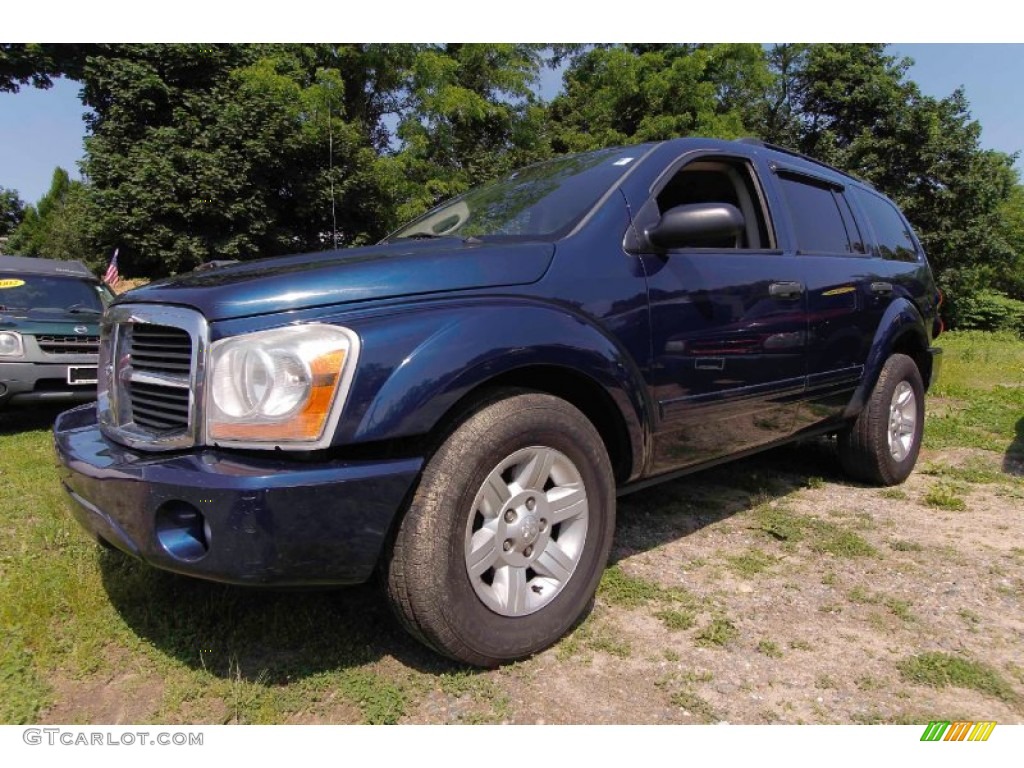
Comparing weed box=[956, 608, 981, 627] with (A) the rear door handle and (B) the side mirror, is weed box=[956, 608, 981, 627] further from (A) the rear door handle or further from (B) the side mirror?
(A) the rear door handle

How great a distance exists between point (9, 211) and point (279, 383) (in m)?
53.2

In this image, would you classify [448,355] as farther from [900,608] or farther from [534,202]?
[900,608]

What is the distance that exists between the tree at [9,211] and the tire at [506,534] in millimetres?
51421

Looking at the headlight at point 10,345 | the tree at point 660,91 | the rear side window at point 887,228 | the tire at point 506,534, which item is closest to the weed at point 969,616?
the tire at point 506,534

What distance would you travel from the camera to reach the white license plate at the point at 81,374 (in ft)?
19.3

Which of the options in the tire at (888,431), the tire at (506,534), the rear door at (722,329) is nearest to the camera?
the tire at (506,534)

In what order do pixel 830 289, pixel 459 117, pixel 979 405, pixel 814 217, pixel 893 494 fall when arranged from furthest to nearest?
pixel 459 117 → pixel 979 405 → pixel 893 494 → pixel 814 217 → pixel 830 289

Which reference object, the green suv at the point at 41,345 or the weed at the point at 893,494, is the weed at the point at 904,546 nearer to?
the weed at the point at 893,494

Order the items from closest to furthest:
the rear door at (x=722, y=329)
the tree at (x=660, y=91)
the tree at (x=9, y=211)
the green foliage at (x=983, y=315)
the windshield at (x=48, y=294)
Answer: the rear door at (x=722, y=329) < the windshield at (x=48, y=294) < the tree at (x=660, y=91) < the green foliage at (x=983, y=315) < the tree at (x=9, y=211)

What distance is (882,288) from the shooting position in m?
3.96

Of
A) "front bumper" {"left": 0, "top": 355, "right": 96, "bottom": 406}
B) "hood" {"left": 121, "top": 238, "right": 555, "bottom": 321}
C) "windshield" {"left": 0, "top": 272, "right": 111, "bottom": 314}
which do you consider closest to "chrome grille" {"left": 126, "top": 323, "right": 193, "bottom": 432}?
"hood" {"left": 121, "top": 238, "right": 555, "bottom": 321}

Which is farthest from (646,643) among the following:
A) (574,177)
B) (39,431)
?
(39,431)
